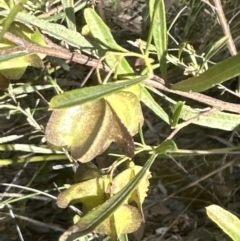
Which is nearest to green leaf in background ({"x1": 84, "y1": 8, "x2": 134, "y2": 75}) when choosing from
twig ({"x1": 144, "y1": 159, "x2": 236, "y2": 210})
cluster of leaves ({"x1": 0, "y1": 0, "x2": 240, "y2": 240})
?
cluster of leaves ({"x1": 0, "y1": 0, "x2": 240, "y2": 240})

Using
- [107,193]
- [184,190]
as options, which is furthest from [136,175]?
[184,190]

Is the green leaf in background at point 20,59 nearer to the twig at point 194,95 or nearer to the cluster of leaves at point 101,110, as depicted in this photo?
the cluster of leaves at point 101,110

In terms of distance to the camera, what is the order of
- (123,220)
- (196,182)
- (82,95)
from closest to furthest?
(82,95) < (123,220) < (196,182)

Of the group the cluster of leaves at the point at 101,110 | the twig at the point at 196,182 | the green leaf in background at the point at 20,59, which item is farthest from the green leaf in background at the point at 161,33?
the twig at the point at 196,182

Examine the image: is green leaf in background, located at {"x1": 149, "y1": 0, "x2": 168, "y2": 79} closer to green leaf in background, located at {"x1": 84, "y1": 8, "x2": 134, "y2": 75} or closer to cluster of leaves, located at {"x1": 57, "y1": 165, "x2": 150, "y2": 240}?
green leaf in background, located at {"x1": 84, "y1": 8, "x2": 134, "y2": 75}

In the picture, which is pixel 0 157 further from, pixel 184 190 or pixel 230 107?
pixel 230 107

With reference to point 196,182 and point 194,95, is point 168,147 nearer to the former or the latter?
point 194,95

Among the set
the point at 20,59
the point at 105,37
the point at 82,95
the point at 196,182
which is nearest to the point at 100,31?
the point at 105,37
